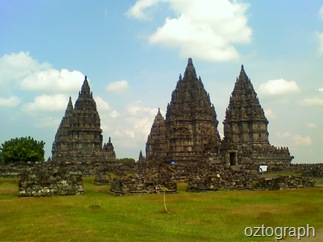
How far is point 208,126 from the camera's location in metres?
84.9

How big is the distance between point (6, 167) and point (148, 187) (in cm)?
2587

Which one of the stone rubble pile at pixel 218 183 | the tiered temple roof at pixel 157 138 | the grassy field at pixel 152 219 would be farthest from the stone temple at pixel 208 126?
the grassy field at pixel 152 219

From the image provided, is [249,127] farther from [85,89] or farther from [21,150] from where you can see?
[21,150]

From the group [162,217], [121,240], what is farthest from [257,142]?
[121,240]

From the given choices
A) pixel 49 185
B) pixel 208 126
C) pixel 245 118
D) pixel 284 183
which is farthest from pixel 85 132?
pixel 284 183

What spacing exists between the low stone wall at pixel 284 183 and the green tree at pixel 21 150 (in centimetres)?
4582

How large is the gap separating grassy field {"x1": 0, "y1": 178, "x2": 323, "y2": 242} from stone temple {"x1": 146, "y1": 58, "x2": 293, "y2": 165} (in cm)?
4819

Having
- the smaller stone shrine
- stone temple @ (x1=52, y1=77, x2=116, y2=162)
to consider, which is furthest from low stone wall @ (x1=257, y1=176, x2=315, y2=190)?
stone temple @ (x1=52, y1=77, x2=116, y2=162)

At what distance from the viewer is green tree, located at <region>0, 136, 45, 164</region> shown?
6600cm

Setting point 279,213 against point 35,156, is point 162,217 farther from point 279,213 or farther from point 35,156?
point 35,156

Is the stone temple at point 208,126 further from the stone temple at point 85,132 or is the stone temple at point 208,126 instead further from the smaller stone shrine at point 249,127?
the stone temple at point 85,132

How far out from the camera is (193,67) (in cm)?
9219

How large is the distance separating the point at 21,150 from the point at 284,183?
4926 cm

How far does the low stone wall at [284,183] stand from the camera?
35.6 metres
